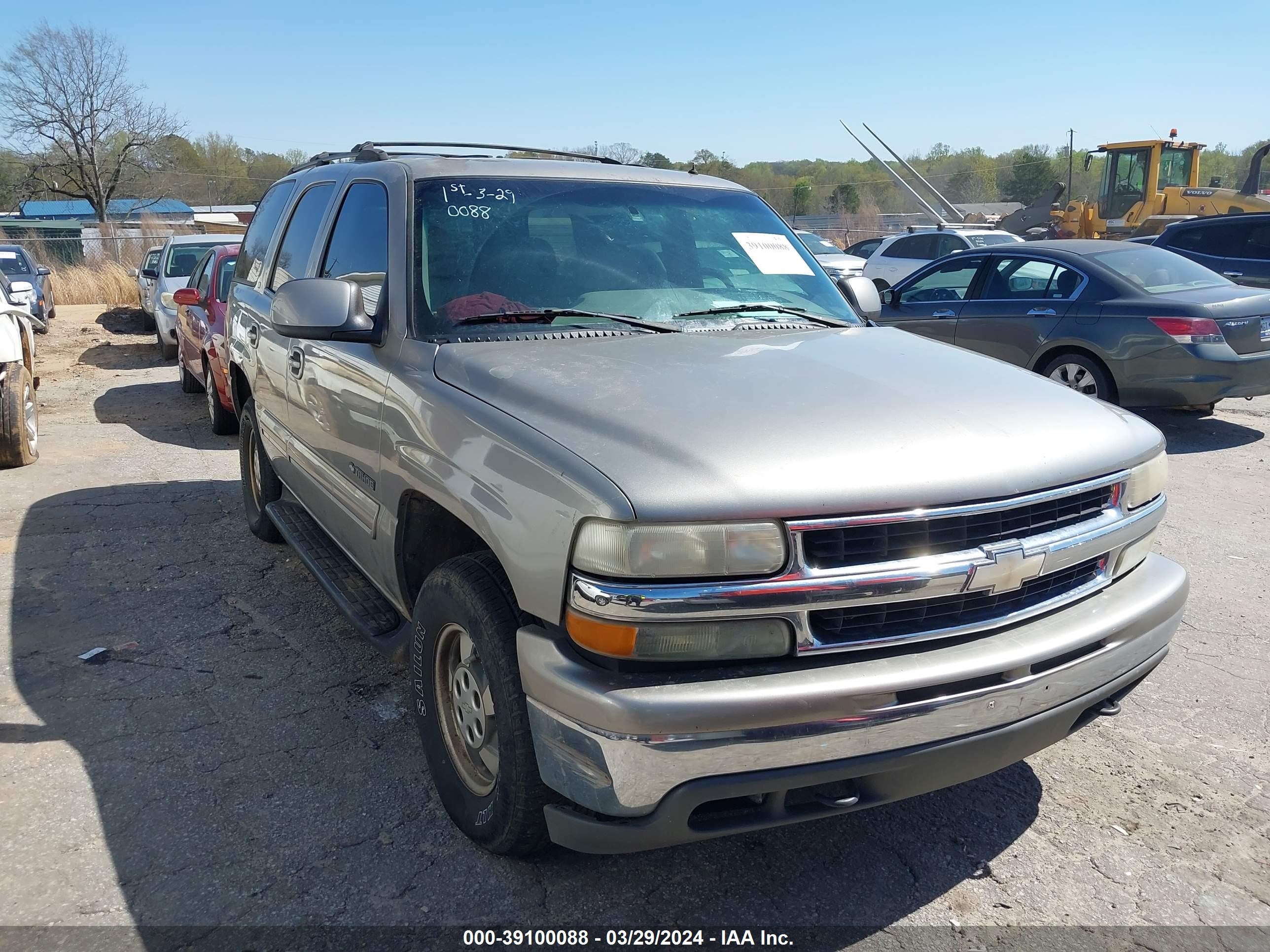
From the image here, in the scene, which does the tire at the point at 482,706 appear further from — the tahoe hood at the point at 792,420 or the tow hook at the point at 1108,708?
the tow hook at the point at 1108,708

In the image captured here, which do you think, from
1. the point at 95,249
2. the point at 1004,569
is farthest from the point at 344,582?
the point at 95,249

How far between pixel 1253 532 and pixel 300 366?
213 inches

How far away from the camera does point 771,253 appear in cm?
395

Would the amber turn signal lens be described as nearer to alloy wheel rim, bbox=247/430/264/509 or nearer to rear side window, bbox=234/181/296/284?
rear side window, bbox=234/181/296/284

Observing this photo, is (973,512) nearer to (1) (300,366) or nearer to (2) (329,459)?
(2) (329,459)

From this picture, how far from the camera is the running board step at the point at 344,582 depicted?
3377 millimetres

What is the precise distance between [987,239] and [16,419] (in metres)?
15.3

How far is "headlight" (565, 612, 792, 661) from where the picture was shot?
2164 mm

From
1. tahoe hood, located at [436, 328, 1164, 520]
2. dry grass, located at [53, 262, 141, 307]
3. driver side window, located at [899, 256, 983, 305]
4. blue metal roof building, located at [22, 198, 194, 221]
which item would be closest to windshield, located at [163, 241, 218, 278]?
dry grass, located at [53, 262, 141, 307]

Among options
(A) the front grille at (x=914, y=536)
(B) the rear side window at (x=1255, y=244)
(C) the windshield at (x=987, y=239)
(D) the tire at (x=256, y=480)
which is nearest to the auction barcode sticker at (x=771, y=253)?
(A) the front grille at (x=914, y=536)

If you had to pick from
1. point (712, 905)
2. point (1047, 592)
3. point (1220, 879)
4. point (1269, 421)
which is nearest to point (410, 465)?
point (712, 905)

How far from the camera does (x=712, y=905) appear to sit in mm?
2631

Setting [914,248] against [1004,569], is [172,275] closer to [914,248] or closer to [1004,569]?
[914,248]

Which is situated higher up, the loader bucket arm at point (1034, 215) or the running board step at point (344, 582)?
the loader bucket arm at point (1034, 215)
